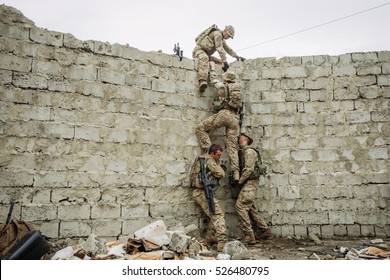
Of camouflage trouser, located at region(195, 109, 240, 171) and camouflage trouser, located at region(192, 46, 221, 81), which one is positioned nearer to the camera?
camouflage trouser, located at region(195, 109, 240, 171)

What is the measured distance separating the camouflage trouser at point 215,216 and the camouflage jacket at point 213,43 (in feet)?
8.78

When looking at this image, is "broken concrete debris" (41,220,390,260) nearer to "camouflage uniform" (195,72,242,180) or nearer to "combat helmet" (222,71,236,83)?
"camouflage uniform" (195,72,242,180)

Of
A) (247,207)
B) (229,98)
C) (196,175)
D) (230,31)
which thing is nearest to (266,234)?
(247,207)

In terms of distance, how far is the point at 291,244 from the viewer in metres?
5.58

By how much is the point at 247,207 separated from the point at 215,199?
0.69 m

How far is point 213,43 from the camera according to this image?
20.6 feet

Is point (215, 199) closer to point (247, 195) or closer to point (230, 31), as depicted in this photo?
point (247, 195)

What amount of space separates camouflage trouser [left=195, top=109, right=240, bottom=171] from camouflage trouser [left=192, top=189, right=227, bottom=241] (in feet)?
2.57

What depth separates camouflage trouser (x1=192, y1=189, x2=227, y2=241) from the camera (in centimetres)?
518

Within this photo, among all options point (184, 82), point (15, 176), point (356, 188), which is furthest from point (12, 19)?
point (356, 188)

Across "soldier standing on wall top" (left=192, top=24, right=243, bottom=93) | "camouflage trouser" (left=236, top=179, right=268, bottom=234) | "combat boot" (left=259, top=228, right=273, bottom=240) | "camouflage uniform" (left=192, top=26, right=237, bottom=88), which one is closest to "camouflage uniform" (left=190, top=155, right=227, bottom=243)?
"camouflage trouser" (left=236, top=179, right=268, bottom=234)

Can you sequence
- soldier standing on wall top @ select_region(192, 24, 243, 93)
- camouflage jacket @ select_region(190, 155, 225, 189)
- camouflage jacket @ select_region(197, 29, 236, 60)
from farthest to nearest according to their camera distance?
camouflage jacket @ select_region(197, 29, 236, 60) → soldier standing on wall top @ select_region(192, 24, 243, 93) → camouflage jacket @ select_region(190, 155, 225, 189)

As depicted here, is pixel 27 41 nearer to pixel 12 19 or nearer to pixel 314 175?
pixel 12 19

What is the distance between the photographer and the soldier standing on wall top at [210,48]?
6012 mm
